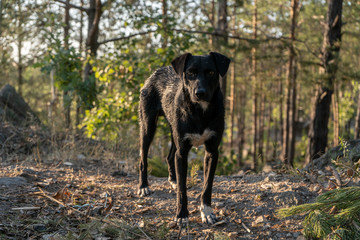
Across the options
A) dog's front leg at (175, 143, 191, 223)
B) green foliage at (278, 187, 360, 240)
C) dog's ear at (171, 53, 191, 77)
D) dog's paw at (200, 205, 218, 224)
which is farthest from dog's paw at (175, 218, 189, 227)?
dog's ear at (171, 53, 191, 77)

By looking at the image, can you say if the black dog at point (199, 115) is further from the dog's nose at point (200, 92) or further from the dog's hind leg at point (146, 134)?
the dog's hind leg at point (146, 134)

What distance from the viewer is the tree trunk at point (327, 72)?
8984 millimetres

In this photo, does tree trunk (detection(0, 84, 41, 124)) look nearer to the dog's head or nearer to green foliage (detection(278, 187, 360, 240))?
the dog's head

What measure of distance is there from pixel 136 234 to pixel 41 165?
135 inches

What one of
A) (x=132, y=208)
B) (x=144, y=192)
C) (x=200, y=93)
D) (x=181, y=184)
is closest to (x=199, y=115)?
(x=200, y=93)

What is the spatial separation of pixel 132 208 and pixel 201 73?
189 cm

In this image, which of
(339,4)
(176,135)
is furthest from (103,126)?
(339,4)

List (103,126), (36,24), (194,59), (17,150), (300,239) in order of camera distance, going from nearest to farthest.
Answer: (300,239) < (194,59) < (17,150) < (103,126) < (36,24)

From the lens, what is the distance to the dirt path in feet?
10.6

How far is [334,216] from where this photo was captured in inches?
Answer: 108

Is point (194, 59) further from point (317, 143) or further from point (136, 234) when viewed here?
point (317, 143)

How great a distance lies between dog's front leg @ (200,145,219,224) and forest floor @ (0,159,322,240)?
0.31 ft

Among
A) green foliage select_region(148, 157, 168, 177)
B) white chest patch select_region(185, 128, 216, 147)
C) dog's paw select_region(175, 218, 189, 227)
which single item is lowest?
green foliage select_region(148, 157, 168, 177)

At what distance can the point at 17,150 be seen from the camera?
691cm
